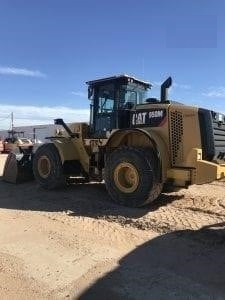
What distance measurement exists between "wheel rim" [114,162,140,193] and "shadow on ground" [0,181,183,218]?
43 centimetres

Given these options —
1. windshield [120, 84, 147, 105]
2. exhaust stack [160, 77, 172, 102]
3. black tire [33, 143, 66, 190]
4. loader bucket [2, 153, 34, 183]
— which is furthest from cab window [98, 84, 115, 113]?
loader bucket [2, 153, 34, 183]

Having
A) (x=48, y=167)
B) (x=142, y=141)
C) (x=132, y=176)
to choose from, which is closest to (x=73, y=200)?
(x=132, y=176)

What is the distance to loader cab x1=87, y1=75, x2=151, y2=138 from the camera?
11119 mm

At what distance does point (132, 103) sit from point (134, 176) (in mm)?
2337

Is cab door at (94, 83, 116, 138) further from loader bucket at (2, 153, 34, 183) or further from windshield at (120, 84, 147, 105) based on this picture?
loader bucket at (2, 153, 34, 183)

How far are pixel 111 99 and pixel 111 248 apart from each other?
5283mm

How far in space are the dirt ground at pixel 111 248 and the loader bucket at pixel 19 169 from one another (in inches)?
Answer: 97.6

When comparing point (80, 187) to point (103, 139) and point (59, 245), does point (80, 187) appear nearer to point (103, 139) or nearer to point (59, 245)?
point (103, 139)

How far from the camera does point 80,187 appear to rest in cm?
1186

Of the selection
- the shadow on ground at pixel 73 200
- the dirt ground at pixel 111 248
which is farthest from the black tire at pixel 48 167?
the dirt ground at pixel 111 248

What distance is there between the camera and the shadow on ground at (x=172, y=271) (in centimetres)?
518

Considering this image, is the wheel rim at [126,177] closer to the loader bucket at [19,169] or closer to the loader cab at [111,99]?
the loader cab at [111,99]

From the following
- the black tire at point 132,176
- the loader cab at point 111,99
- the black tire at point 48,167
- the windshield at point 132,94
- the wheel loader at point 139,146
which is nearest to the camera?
the wheel loader at point 139,146

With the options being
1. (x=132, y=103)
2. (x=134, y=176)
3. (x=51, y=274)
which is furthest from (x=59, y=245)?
(x=132, y=103)
